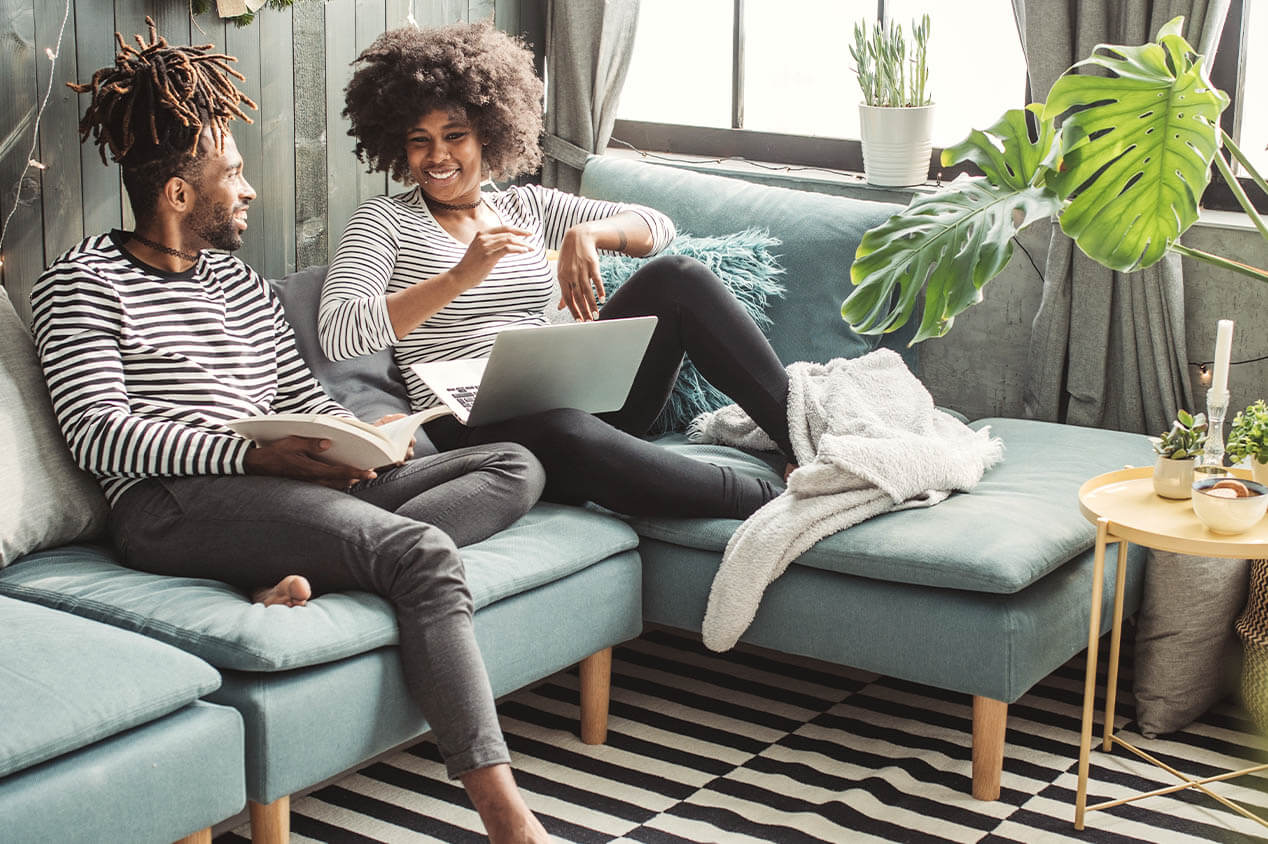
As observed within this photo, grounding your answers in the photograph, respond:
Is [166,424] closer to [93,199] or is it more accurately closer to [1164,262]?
[93,199]

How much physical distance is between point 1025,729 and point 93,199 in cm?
193

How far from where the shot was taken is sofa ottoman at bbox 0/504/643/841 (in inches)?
69.1

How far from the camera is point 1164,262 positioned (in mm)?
2768

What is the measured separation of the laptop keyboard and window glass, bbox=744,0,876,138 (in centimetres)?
153

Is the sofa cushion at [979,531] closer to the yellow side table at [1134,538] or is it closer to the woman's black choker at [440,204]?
the yellow side table at [1134,538]

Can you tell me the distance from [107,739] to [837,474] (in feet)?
3.91

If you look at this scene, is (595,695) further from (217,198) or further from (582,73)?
(582,73)

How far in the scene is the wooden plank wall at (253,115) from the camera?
2412 millimetres

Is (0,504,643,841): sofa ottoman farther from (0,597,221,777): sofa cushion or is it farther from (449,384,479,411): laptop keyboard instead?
(449,384,479,411): laptop keyboard

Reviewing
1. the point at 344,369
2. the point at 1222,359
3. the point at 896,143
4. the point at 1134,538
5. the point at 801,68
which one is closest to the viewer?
the point at 1134,538

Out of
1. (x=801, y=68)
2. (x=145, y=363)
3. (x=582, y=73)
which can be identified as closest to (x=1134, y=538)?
(x=145, y=363)

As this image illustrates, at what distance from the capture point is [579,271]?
247 cm

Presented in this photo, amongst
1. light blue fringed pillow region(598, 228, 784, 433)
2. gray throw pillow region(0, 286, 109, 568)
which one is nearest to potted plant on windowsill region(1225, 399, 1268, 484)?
light blue fringed pillow region(598, 228, 784, 433)

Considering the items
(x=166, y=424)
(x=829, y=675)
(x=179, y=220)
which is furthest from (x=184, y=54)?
(x=829, y=675)
